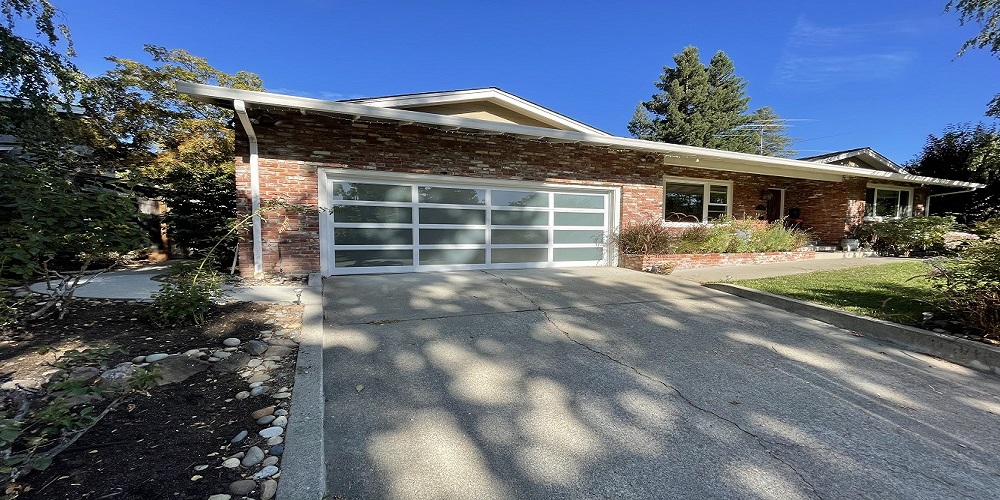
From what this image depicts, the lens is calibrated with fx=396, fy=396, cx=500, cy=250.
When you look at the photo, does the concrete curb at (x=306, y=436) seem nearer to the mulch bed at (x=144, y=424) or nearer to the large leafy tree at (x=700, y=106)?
the mulch bed at (x=144, y=424)

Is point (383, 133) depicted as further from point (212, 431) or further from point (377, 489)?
point (377, 489)

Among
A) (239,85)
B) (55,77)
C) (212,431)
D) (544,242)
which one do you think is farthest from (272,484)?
(239,85)

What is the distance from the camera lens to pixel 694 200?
12.1m

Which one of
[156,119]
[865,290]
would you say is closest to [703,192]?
[865,290]

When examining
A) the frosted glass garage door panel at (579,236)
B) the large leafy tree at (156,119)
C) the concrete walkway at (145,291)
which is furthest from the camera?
the large leafy tree at (156,119)

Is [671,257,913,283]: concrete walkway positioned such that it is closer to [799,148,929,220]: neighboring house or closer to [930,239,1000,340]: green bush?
[930,239,1000,340]: green bush

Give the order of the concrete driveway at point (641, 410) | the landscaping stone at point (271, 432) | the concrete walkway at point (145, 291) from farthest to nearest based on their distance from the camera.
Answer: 1. the concrete walkway at point (145, 291)
2. the landscaping stone at point (271, 432)
3. the concrete driveway at point (641, 410)

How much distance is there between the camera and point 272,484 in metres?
1.77

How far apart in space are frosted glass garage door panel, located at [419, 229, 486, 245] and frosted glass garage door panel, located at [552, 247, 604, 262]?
1867 mm

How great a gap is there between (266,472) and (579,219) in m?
8.11

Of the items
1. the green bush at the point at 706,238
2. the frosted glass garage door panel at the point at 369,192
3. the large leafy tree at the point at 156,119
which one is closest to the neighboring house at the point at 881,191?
the green bush at the point at 706,238

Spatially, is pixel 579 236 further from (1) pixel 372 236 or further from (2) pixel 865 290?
(2) pixel 865 290

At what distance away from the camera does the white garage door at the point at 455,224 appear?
7266 mm

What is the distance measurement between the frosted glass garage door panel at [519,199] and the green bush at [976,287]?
6006 millimetres
